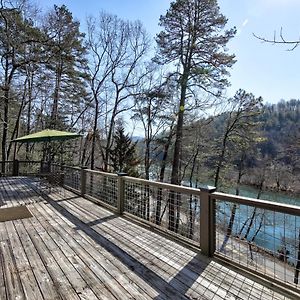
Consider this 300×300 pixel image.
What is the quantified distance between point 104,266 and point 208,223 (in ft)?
4.15

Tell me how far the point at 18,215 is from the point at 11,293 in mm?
2877

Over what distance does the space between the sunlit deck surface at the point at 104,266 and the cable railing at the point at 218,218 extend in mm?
248

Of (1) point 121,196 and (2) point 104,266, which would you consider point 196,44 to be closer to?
(1) point 121,196

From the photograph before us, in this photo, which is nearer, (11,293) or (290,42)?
(11,293)

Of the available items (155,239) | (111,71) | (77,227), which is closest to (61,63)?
(111,71)

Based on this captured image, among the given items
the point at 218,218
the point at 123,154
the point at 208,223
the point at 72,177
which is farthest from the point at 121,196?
the point at 123,154

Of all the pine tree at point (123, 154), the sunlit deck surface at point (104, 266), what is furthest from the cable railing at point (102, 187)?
the pine tree at point (123, 154)

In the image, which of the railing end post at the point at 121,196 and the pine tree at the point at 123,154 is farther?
the pine tree at the point at 123,154

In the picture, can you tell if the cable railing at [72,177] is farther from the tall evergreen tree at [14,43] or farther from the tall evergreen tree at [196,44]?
the tall evergreen tree at [14,43]

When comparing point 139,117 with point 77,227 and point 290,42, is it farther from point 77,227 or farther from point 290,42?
point 290,42

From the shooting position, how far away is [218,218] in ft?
10.8

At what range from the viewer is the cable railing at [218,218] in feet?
8.38

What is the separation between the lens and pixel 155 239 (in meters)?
3.55

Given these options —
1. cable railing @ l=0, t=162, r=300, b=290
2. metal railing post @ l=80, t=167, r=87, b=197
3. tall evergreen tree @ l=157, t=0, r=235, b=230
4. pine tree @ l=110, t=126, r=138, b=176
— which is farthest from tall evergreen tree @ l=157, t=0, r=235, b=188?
cable railing @ l=0, t=162, r=300, b=290
